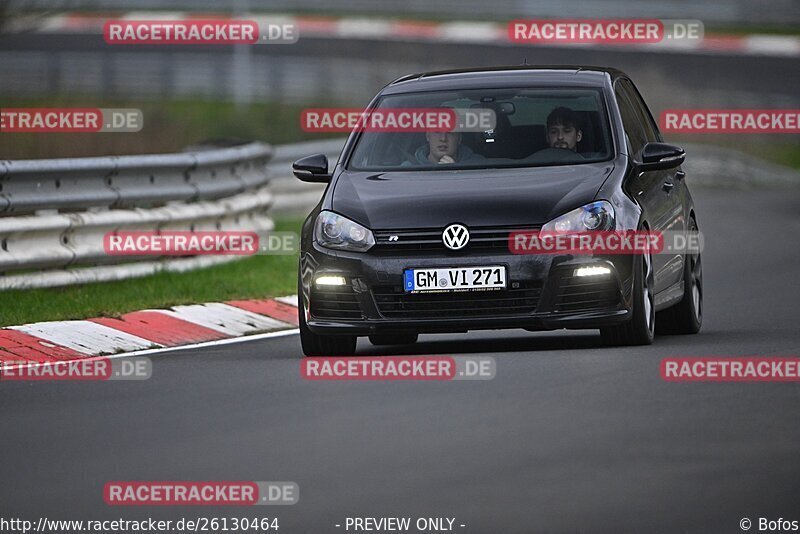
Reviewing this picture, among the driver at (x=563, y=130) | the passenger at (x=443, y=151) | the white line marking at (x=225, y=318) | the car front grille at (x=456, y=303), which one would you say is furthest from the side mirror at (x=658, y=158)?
the white line marking at (x=225, y=318)

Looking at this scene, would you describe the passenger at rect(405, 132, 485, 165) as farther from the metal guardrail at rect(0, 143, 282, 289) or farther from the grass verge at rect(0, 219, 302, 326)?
the metal guardrail at rect(0, 143, 282, 289)

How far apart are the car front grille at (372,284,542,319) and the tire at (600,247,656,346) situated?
0.58 m

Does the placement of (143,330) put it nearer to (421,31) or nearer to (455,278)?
(455,278)

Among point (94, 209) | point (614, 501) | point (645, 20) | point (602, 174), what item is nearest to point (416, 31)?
point (645, 20)

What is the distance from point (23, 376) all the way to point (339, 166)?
2282mm

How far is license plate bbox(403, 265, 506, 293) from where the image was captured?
11.0 metres

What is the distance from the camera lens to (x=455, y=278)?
11.0 metres

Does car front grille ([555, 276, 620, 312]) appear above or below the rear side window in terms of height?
below

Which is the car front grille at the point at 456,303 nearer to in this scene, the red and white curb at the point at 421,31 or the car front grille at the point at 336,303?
the car front grille at the point at 336,303

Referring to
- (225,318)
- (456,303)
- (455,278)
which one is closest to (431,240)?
(455,278)

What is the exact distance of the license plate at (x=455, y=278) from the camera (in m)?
11.0

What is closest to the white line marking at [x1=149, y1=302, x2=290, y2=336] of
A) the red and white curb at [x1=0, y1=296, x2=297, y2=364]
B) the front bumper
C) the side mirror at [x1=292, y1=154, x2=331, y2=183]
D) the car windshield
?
the red and white curb at [x1=0, y1=296, x2=297, y2=364]

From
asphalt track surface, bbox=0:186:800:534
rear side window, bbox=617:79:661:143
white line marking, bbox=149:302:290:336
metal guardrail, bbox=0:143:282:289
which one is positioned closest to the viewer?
asphalt track surface, bbox=0:186:800:534

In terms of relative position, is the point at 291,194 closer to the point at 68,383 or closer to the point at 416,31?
the point at 68,383
